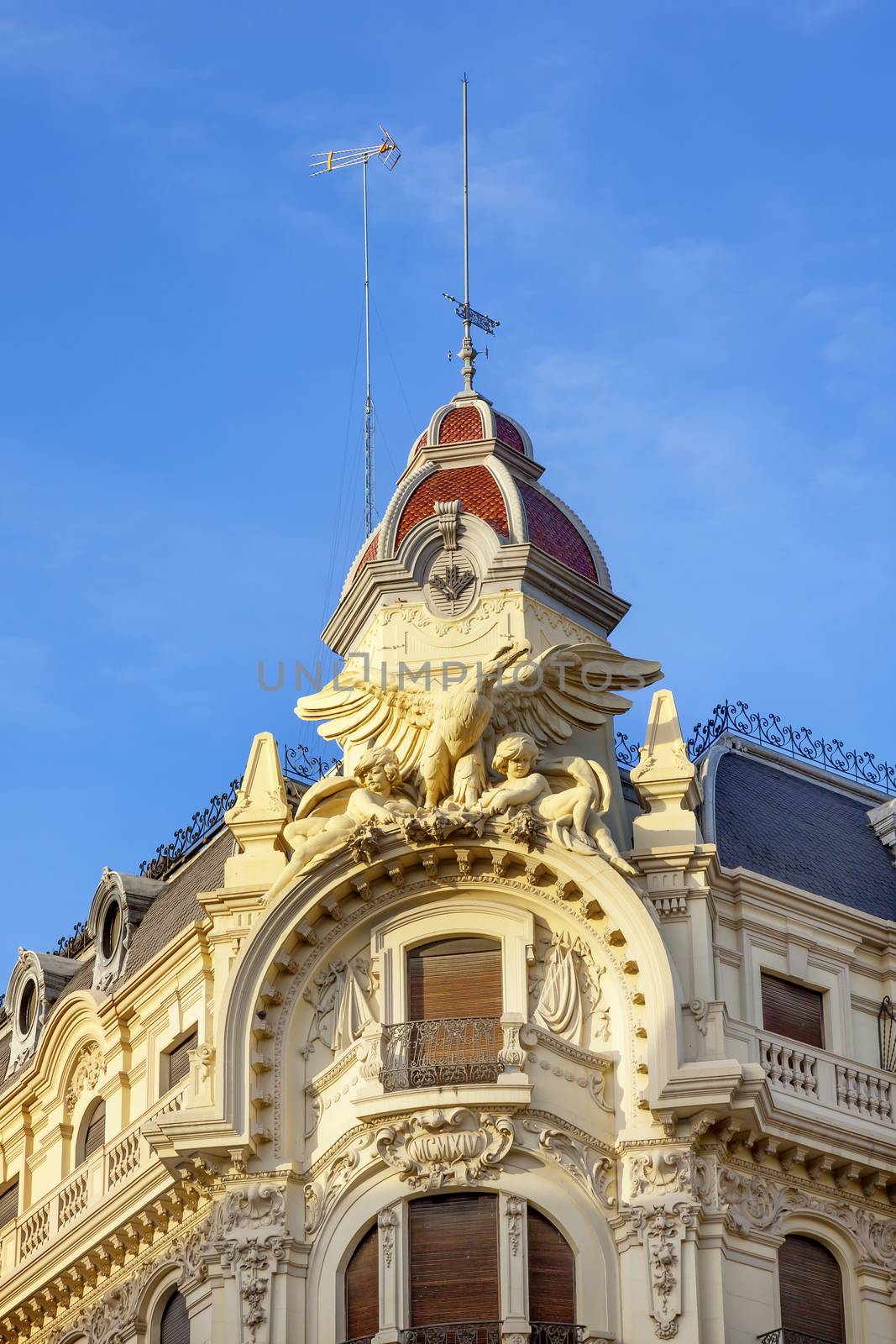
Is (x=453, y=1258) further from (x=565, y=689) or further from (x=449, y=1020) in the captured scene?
(x=565, y=689)

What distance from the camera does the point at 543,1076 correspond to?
42469mm

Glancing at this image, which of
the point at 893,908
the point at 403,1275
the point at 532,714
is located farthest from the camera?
the point at 893,908

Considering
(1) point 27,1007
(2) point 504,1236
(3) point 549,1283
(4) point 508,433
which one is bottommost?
(3) point 549,1283

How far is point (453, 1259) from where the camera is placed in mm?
41656

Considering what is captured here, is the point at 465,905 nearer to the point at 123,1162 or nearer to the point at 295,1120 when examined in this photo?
the point at 295,1120

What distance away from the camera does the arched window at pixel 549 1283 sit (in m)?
40.6

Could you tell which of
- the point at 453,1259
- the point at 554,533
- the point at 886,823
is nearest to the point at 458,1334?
the point at 453,1259

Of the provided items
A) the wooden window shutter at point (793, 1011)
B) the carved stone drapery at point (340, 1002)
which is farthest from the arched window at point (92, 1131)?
the wooden window shutter at point (793, 1011)

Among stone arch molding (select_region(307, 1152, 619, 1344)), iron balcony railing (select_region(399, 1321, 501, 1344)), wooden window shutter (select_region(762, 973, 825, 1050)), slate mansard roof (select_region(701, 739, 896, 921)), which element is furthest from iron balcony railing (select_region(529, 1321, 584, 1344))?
slate mansard roof (select_region(701, 739, 896, 921))

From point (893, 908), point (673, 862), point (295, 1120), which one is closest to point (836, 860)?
point (893, 908)

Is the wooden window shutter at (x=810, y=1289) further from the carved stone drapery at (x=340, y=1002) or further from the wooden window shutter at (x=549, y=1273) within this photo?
the carved stone drapery at (x=340, y=1002)

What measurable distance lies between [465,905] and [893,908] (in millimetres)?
8979

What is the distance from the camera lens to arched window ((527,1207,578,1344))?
40.6 m

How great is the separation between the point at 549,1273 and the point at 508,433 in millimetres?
14841
